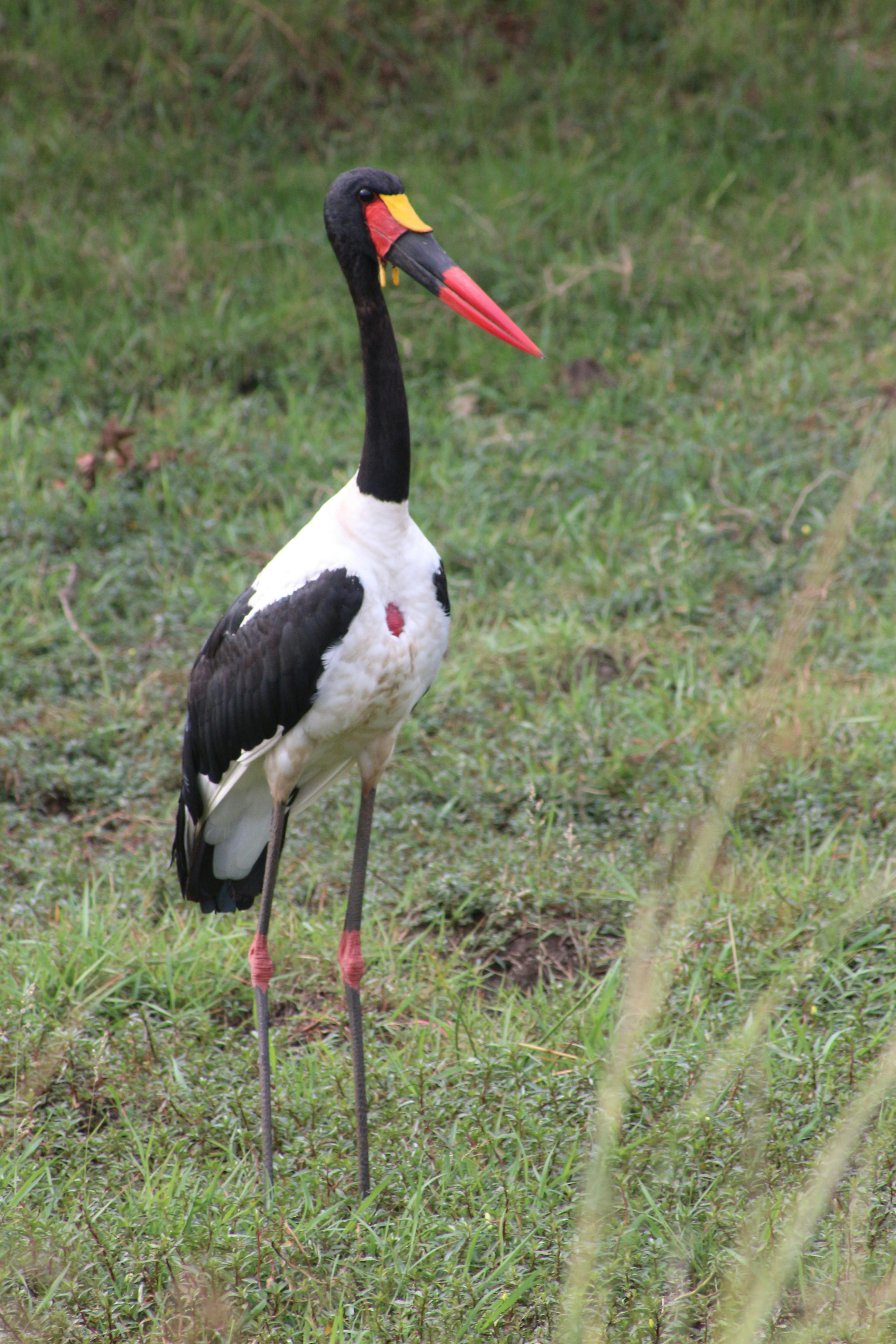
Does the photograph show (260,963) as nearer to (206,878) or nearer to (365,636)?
(206,878)

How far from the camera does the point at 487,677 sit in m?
4.20

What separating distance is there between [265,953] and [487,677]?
157 centimetres

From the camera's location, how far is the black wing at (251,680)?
2516 mm

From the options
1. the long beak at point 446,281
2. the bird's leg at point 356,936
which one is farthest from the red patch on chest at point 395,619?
the long beak at point 446,281

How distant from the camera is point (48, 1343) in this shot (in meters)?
2.20

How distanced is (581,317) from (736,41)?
206 cm

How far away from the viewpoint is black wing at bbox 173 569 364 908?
2.52 metres

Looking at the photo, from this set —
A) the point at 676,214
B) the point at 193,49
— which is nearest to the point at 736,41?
the point at 676,214

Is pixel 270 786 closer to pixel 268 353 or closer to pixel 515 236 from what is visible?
pixel 268 353

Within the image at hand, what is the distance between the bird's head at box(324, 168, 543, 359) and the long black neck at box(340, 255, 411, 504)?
40 millimetres

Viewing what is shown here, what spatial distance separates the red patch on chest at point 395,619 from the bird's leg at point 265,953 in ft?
1.56

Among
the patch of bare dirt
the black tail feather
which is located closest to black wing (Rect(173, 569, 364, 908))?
the black tail feather

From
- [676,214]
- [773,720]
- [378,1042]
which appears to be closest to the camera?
[378,1042]

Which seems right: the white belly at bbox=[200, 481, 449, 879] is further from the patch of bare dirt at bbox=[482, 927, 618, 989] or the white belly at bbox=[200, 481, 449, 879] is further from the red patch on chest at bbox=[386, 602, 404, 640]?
the patch of bare dirt at bbox=[482, 927, 618, 989]
